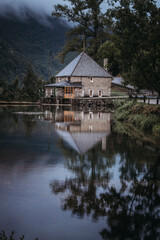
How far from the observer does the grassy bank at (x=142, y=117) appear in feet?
84.5

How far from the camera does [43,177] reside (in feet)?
35.8

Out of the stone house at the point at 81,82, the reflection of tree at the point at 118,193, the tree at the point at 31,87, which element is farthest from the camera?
the stone house at the point at 81,82

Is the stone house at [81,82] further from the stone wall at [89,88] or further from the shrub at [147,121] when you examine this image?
the shrub at [147,121]

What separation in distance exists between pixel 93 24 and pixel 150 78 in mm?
61801

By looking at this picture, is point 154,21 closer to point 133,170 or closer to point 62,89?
point 133,170

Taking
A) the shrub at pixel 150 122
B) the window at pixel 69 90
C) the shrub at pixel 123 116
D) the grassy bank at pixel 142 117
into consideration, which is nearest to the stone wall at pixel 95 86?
the window at pixel 69 90

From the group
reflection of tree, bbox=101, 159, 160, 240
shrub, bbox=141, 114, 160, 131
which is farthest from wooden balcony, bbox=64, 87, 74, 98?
reflection of tree, bbox=101, 159, 160, 240

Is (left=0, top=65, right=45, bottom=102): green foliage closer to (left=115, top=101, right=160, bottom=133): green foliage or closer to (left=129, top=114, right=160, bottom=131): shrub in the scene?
(left=115, top=101, right=160, bottom=133): green foliage

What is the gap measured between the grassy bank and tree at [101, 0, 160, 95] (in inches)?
117

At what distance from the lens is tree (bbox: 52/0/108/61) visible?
83.1 m

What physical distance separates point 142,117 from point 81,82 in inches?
1852

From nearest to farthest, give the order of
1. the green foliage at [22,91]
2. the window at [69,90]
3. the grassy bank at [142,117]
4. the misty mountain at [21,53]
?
the grassy bank at [142,117]
the green foliage at [22,91]
the window at [69,90]
the misty mountain at [21,53]

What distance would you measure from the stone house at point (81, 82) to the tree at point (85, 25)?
388 inches

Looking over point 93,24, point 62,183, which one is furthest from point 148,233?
point 93,24
